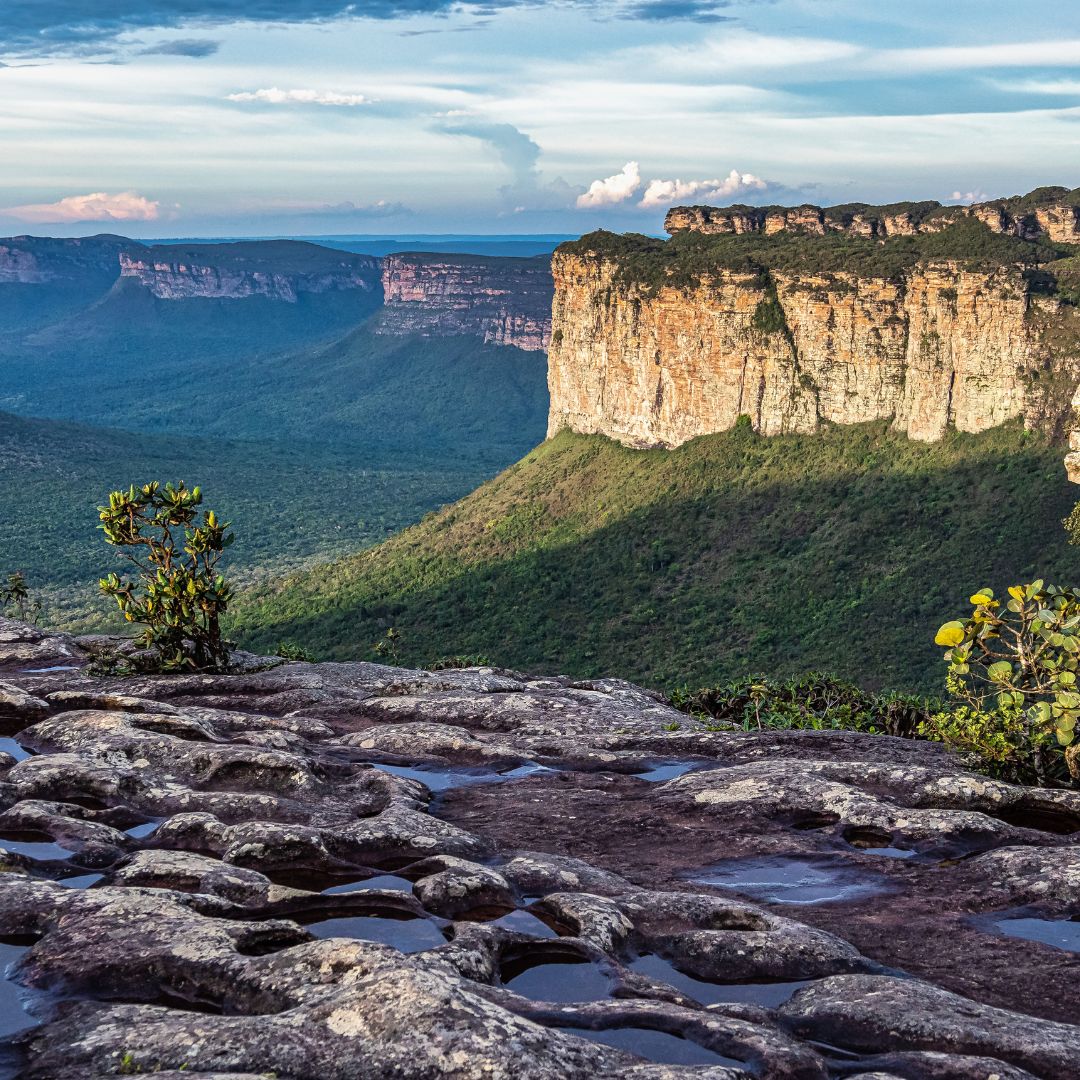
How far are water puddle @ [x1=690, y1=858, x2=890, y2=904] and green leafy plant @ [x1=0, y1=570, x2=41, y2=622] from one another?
40.7 metres

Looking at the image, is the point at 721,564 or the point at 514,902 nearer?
the point at 514,902

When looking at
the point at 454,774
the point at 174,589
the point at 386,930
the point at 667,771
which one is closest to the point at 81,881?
the point at 386,930

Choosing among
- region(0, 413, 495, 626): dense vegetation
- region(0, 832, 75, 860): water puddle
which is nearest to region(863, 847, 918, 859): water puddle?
region(0, 832, 75, 860): water puddle

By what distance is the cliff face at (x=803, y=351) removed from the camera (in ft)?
226

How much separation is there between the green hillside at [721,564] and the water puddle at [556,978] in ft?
143

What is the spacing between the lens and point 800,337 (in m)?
80.4

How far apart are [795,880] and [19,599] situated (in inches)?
2120

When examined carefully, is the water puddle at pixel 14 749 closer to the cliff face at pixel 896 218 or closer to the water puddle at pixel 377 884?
the water puddle at pixel 377 884

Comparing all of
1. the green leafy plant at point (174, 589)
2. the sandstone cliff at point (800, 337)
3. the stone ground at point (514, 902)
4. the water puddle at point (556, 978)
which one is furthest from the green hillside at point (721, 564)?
the water puddle at point (556, 978)

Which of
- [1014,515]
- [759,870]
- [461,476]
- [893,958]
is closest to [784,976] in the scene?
[893,958]

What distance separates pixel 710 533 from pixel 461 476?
8377cm

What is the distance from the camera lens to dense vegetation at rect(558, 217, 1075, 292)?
77.2m

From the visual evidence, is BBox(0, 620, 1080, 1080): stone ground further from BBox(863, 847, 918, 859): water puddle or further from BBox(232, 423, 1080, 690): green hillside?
BBox(232, 423, 1080, 690): green hillside

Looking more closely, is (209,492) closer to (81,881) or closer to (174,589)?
(174,589)
